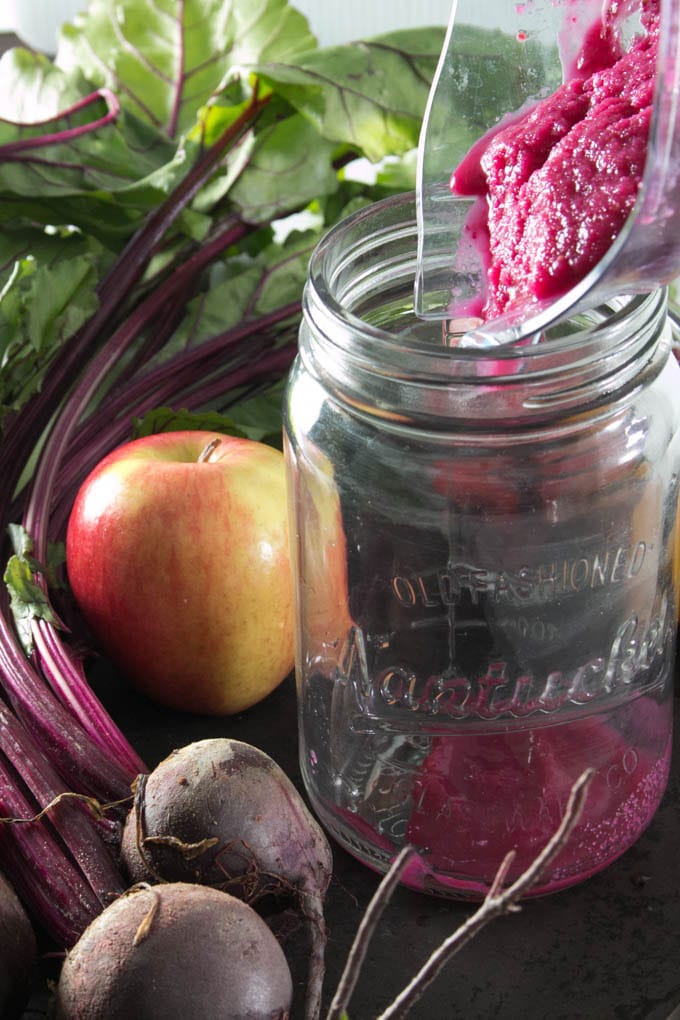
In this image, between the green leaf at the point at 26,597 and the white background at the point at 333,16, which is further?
the white background at the point at 333,16

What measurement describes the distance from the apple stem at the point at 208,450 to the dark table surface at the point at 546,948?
0.87 ft

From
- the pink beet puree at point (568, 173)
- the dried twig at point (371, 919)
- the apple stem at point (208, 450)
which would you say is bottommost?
the apple stem at point (208, 450)

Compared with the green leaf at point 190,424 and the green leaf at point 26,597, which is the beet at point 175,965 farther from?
the green leaf at point 190,424

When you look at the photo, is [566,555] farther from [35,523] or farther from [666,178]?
Answer: [35,523]

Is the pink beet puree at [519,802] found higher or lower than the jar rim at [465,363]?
lower

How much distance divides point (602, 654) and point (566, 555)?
0.08 metres

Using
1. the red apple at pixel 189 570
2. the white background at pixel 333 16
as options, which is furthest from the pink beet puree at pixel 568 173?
the white background at pixel 333 16

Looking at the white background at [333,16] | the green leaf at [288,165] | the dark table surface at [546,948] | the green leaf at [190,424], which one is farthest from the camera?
the white background at [333,16]

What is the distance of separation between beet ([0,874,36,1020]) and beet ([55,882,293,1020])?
0.09 ft

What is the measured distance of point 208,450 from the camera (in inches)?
34.6

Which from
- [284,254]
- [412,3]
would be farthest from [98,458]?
[412,3]

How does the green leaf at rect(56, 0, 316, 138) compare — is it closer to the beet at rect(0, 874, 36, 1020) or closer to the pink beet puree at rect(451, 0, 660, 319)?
the pink beet puree at rect(451, 0, 660, 319)

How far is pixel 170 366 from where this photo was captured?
3.46ft

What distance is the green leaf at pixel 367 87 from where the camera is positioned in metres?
1.05
